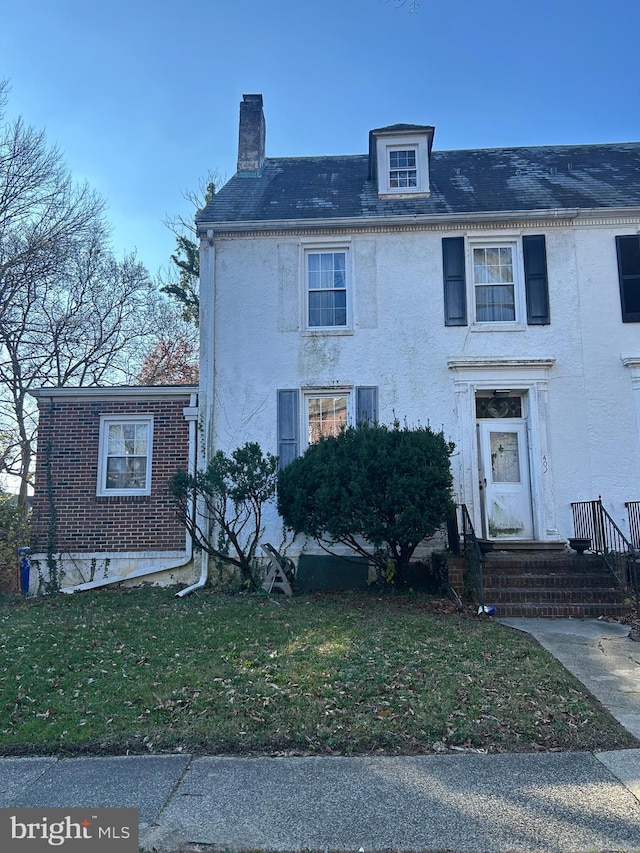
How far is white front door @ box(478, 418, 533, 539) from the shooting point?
10.4 m

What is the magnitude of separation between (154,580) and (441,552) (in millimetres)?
4976

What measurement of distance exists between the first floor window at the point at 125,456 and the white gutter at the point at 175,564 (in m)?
0.78

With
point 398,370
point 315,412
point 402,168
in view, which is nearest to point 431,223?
point 402,168

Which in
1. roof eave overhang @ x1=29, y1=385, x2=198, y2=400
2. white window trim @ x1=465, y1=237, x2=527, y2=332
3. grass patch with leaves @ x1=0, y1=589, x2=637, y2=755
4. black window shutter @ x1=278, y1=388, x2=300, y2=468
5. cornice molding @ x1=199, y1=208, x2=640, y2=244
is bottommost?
grass patch with leaves @ x1=0, y1=589, x2=637, y2=755

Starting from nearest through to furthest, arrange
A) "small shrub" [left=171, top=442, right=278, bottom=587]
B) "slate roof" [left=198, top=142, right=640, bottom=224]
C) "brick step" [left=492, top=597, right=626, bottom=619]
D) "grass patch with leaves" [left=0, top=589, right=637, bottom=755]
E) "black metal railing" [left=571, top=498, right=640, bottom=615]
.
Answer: "grass patch with leaves" [left=0, top=589, right=637, bottom=755] < "brick step" [left=492, top=597, right=626, bottom=619] < "black metal railing" [left=571, top=498, right=640, bottom=615] < "small shrub" [left=171, top=442, right=278, bottom=587] < "slate roof" [left=198, top=142, right=640, bottom=224]

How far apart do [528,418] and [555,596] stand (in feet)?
11.5

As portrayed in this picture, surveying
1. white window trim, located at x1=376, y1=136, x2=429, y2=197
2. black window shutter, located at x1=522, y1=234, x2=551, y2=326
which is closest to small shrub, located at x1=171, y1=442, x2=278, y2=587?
black window shutter, located at x1=522, y1=234, x2=551, y2=326

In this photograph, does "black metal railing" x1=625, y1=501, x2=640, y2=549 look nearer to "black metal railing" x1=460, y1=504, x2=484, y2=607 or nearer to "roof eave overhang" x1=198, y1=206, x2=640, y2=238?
"black metal railing" x1=460, y1=504, x2=484, y2=607

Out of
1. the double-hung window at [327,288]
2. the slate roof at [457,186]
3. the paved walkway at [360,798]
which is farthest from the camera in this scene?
the slate roof at [457,186]

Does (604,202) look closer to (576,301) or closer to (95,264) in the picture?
(576,301)

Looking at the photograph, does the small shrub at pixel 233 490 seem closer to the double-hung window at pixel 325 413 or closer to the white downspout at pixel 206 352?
the white downspout at pixel 206 352

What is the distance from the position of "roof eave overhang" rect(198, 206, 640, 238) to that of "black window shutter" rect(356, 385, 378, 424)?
311 cm

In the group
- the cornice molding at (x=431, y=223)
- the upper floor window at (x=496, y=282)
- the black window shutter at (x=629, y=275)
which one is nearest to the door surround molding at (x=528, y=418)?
the upper floor window at (x=496, y=282)

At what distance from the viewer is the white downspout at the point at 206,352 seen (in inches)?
424
